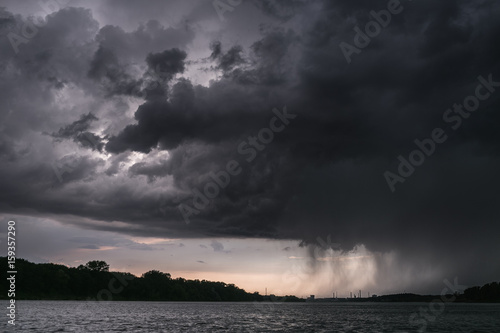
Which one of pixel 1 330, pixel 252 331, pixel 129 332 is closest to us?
pixel 1 330

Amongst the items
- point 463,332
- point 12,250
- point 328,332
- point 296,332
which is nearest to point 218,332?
point 296,332

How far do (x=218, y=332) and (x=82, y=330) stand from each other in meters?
23.9

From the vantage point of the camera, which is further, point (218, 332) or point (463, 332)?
point (463, 332)

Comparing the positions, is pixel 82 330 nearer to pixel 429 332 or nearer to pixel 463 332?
pixel 429 332

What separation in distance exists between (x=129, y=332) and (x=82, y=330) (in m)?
8.35

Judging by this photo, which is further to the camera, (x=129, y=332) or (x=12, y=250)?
(x=129, y=332)

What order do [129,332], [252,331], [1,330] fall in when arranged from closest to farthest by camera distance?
[1,330]
[129,332]
[252,331]

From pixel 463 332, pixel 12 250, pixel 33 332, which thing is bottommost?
pixel 463 332

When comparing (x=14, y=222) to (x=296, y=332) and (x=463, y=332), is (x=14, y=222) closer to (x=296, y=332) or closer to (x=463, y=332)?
(x=296, y=332)

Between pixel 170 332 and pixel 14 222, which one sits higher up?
pixel 14 222

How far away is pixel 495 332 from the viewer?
85188mm

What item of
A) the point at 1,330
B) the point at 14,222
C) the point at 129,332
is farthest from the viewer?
the point at 129,332

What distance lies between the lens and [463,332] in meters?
87.4

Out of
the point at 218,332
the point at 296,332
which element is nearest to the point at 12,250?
the point at 218,332
